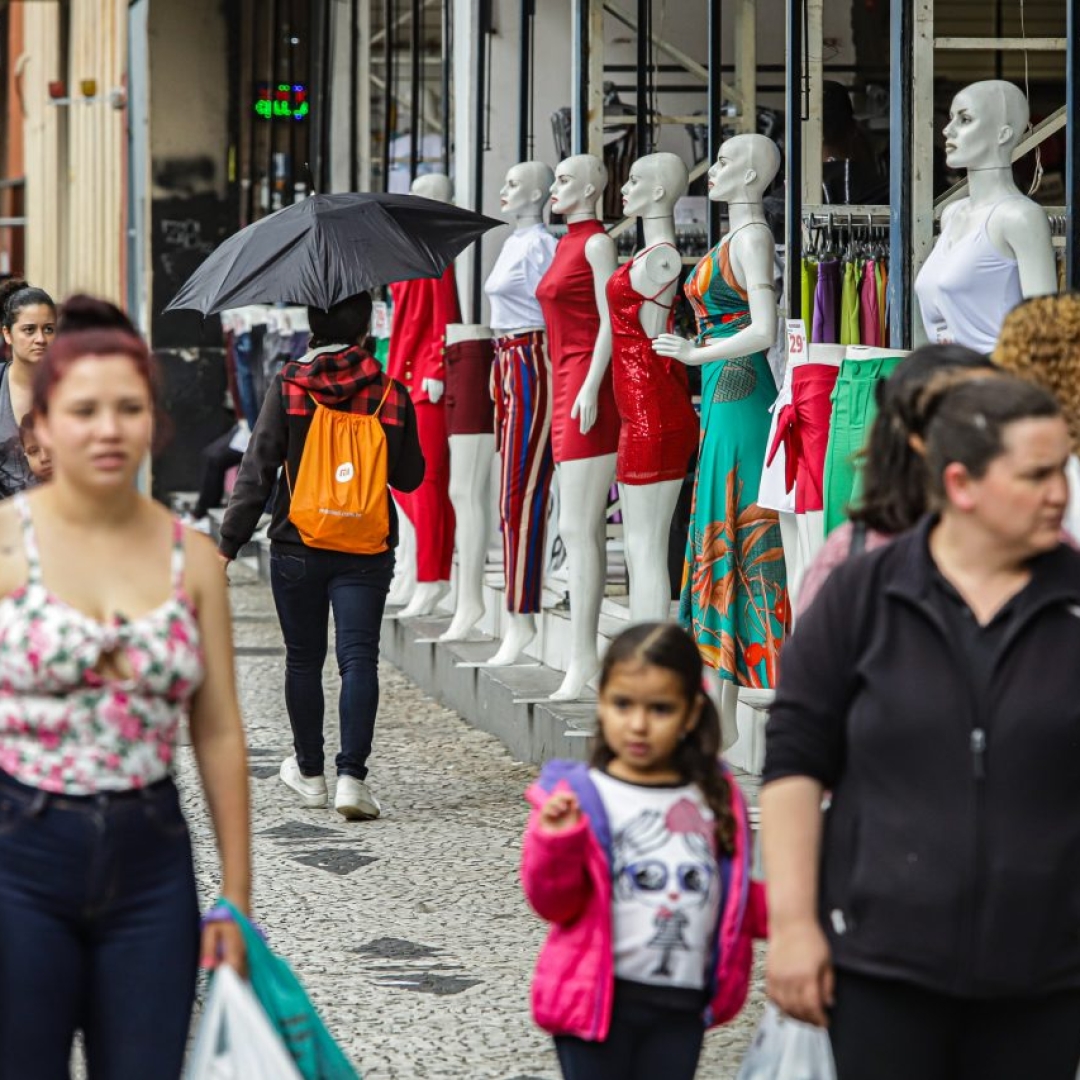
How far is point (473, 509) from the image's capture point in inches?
395

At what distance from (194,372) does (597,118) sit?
10.0 meters

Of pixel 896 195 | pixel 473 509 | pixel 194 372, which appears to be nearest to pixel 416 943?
pixel 896 195

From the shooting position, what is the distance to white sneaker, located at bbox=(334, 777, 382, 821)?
24.0 ft

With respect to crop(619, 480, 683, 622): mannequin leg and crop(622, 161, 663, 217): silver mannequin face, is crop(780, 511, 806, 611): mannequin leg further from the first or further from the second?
crop(622, 161, 663, 217): silver mannequin face

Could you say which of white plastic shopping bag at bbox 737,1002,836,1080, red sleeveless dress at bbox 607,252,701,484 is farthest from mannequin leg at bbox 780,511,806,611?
white plastic shopping bag at bbox 737,1002,836,1080

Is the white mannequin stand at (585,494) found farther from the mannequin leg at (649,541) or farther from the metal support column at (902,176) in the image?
the metal support column at (902,176)

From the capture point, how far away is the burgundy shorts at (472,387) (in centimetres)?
977

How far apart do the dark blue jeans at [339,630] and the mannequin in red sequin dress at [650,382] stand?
877 millimetres

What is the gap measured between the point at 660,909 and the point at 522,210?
6285mm

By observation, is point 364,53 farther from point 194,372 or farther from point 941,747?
point 941,747

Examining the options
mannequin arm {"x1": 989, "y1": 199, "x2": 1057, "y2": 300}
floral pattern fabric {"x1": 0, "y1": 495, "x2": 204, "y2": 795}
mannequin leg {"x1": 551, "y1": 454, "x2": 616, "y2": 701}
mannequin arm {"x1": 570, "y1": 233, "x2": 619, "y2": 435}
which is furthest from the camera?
mannequin leg {"x1": 551, "y1": 454, "x2": 616, "y2": 701}

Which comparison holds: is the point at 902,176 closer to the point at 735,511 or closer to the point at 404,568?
the point at 735,511

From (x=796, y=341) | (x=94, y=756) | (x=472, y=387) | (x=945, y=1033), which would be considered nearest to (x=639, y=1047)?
(x=945, y=1033)

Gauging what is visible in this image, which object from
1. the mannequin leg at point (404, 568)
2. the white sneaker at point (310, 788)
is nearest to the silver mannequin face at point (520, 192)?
the mannequin leg at point (404, 568)
